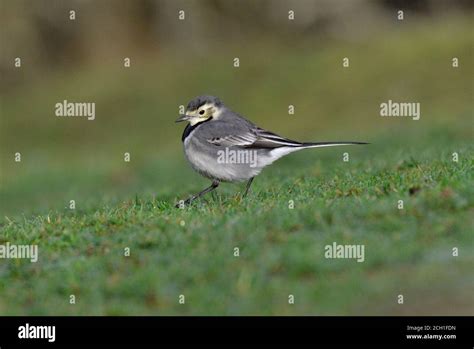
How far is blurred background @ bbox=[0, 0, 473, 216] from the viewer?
80.5 feet

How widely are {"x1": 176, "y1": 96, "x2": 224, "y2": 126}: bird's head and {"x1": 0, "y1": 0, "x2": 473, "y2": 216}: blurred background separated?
7569 millimetres

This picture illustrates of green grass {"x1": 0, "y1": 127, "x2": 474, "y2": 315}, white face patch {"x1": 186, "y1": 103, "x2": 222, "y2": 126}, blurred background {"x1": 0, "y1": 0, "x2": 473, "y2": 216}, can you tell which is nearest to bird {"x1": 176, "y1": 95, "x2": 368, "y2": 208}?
white face patch {"x1": 186, "y1": 103, "x2": 222, "y2": 126}

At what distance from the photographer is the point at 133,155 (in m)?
26.8

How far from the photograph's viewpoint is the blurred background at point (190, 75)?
24531 mm

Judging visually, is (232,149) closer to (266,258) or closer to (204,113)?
(204,113)

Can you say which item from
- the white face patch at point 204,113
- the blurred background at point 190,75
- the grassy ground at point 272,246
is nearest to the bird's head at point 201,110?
the white face patch at point 204,113

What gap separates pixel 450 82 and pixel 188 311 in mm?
21476

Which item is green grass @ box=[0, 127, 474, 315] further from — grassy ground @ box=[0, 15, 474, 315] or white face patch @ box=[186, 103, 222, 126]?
white face patch @ box=[186, 103, 222, 126]

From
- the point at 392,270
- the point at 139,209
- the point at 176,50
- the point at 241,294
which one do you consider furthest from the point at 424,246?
the point at 176,50

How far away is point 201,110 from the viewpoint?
11781mm

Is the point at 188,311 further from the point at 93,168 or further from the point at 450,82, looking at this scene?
the point at 450,82

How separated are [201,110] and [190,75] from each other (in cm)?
2243

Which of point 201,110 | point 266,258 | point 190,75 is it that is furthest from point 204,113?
point 190,75
